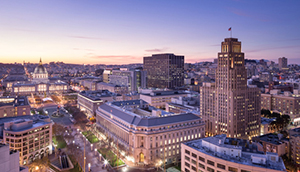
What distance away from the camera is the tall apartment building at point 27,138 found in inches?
2505

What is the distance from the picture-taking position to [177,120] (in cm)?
7144

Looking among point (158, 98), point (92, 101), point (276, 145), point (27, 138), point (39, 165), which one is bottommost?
point (39, 165)

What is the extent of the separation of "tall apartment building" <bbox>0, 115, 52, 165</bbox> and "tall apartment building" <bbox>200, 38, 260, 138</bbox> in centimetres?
6193

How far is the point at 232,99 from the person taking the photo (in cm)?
8262

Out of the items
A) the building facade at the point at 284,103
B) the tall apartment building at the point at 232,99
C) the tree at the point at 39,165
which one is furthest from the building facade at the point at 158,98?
the tree at the point at 39,165

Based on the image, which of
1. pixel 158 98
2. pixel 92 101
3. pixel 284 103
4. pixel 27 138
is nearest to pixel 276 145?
pixel 284 103

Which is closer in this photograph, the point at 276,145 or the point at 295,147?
the point at 295,147

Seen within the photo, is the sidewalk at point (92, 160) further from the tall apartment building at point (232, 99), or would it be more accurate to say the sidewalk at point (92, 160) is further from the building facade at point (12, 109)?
the tall apartment building at point (232, 99)

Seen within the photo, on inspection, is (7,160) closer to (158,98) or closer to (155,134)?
(155,134)

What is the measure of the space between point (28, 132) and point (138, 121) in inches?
1296

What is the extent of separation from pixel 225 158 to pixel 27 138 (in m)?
55.5

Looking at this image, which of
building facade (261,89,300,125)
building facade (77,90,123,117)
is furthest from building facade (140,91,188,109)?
building facade (261,89,300,125)

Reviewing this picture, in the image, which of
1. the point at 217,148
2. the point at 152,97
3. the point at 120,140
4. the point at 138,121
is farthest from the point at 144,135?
the point at 152,97

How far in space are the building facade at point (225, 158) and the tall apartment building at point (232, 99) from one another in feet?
104
